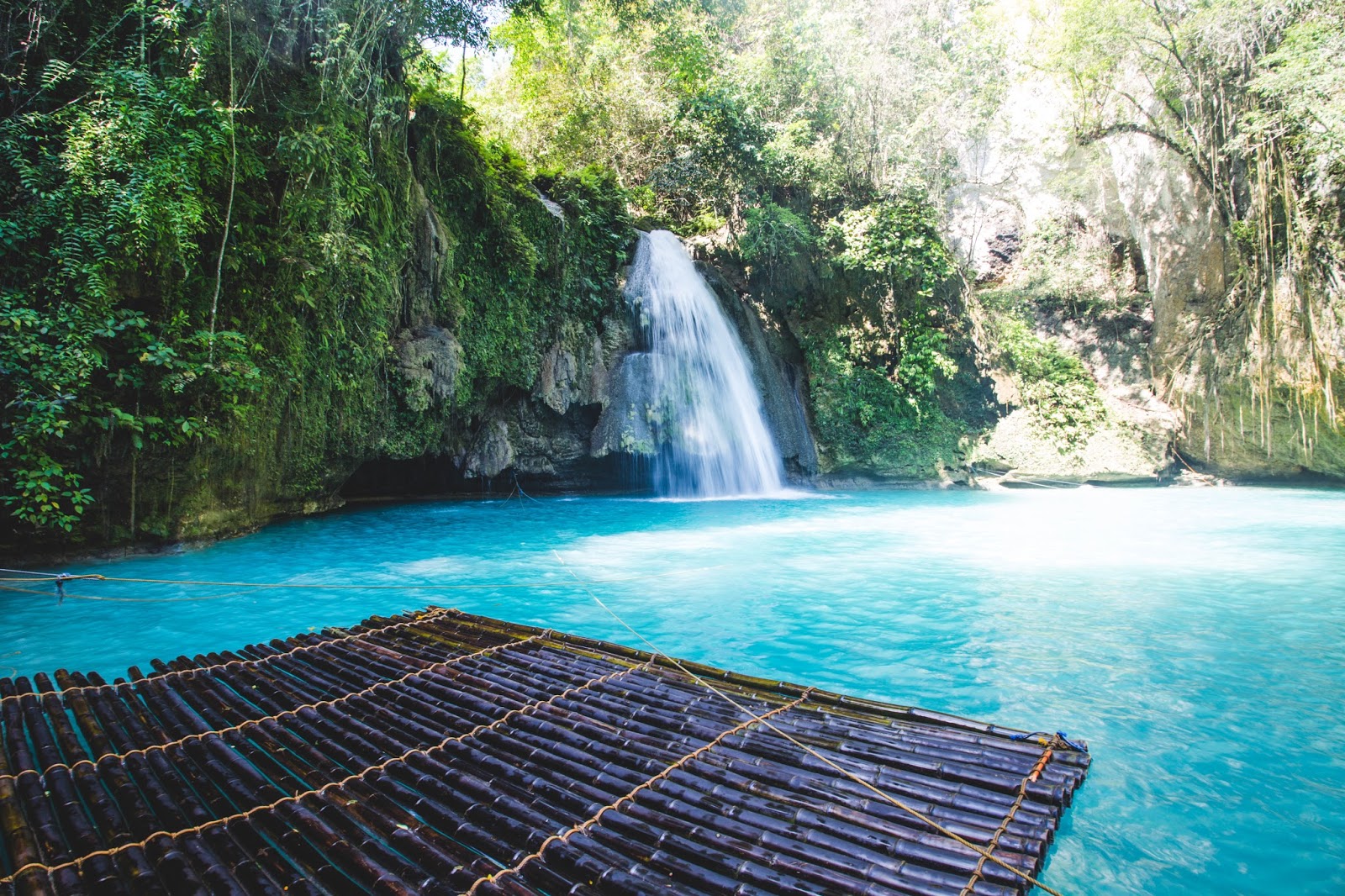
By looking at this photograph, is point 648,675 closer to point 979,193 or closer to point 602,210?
point 602,210

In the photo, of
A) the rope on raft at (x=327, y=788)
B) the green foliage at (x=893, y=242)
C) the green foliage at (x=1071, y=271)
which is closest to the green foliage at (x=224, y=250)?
the rope on raft at (x=327, y=788)

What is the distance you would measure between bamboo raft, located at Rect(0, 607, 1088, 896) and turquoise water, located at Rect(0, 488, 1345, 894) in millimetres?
686

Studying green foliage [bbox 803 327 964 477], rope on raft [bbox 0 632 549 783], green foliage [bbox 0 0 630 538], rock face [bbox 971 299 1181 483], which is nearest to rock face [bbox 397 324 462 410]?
green foliage [bbox 0 0 630 538]

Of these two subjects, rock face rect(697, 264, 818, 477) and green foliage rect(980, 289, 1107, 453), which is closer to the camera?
rock face rect(697, 264, 818, 477)

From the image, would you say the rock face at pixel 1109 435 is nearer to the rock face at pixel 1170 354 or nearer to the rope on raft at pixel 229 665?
the rock face at pixel 1170 354

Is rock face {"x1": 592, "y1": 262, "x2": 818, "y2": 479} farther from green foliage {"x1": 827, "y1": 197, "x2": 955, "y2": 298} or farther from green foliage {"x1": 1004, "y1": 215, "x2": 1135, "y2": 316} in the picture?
green foliage {"x1": 1004, "y1": 215, "x2": 1135, "y2": 316}

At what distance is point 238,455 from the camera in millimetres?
8148

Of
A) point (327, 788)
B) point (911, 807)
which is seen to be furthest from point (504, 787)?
Result: point (911, 807)

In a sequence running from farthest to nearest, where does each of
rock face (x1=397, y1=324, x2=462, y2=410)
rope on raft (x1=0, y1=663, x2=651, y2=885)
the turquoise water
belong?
rock face (x1=397, y1=324, x2=462, y2=410) → the turquoise water → rope on raft (x1=0, y1=663, x2=651, y2=885)

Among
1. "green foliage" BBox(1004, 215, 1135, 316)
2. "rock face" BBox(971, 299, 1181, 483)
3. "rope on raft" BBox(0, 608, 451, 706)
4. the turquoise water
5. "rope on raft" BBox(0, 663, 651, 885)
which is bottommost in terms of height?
the turquoise water

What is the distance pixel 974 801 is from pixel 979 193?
77.1 ft

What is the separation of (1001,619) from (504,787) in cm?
460

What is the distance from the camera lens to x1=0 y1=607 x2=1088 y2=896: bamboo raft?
7.06 ft

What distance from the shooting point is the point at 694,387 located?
13.6 m
